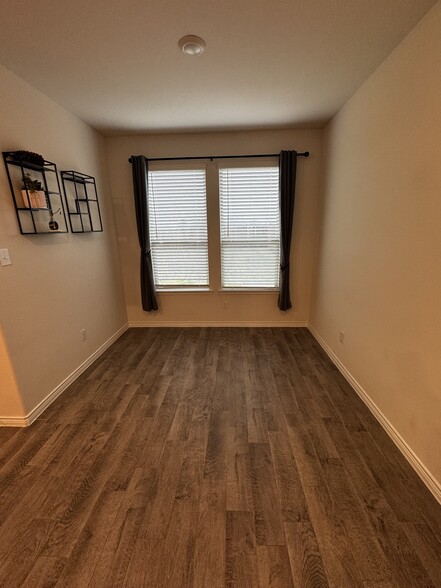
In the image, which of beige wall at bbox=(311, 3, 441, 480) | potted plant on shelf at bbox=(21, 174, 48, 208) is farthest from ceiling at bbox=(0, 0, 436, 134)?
potted plant on shelf at bbox=(21, 174, 48, 208)

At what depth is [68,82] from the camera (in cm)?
196

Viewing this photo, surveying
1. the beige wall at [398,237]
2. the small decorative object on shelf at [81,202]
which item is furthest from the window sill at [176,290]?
the beige wall at [398,237]

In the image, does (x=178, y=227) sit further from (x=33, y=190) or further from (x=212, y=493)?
(x=212, y=493)

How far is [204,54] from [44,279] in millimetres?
2065

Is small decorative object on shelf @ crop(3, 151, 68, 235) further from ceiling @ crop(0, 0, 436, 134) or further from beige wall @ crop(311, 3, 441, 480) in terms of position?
beige wall @ crop(311, 3, 441, 480)

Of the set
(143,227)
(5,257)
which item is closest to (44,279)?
(5,257)

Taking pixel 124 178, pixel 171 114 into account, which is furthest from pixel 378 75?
pixel 124 178

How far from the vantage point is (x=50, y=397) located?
7.07ft

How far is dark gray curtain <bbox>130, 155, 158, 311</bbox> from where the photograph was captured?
3.09 meters

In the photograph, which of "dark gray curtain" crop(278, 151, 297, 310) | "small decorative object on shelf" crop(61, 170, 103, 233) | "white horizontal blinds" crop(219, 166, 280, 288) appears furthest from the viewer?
"white horizontal blinds" crop(219, 166, 280, 288)

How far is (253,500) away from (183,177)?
3.28 m

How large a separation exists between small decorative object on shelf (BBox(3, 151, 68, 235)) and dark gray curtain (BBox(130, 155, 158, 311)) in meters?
1.04

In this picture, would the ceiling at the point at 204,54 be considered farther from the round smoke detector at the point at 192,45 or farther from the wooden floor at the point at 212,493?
the wooden floor at the point at 212,493

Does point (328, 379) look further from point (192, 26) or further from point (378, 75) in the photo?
point (192, 26)
